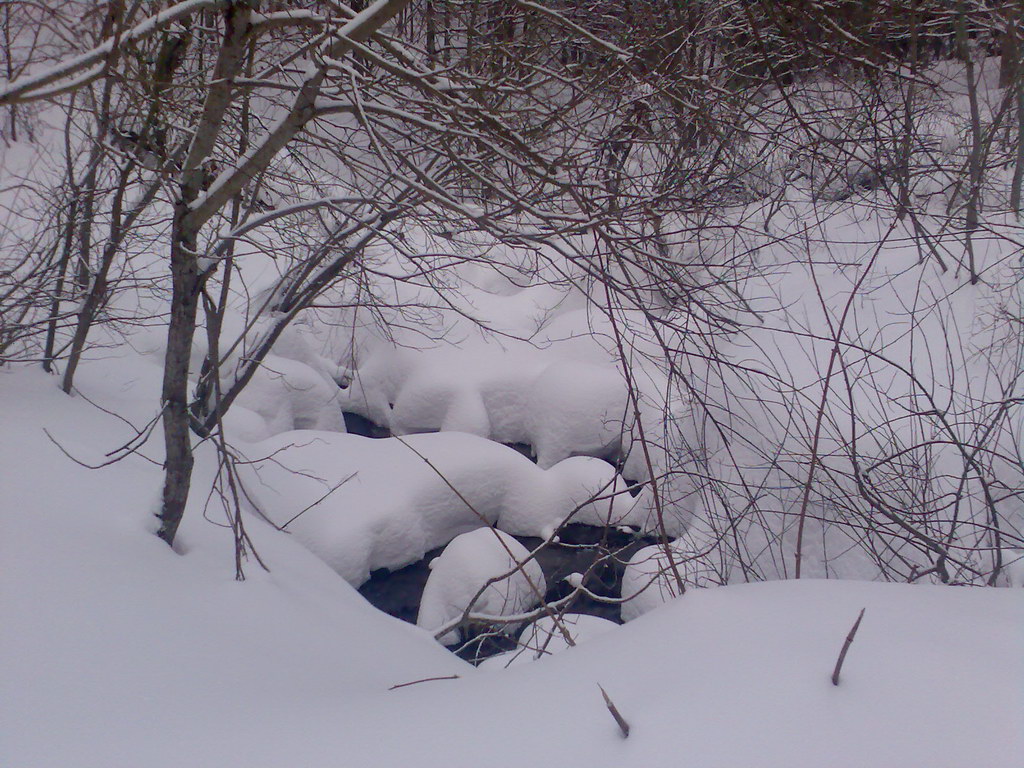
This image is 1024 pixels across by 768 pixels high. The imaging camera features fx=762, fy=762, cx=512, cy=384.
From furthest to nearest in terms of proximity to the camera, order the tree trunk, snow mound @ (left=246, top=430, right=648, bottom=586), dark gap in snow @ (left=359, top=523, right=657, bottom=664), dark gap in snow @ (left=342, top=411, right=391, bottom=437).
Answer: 1. dark gap in snow @ (left=342, top=411, right=391, bottom=437)
2. dark gap in snow @ (left=359, top=523, right=657, bottom=664)
3. snow mound @ (left=246, top=430, right=648, bottom=586)
4. the tree trunk

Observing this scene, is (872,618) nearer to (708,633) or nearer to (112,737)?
(708,633)

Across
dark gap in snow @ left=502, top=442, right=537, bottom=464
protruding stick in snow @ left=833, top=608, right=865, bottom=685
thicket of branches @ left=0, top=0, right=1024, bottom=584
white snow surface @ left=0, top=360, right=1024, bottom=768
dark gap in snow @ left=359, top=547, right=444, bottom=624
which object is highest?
thicket of branches @ left=0, top=0, right=1024, bottom=584

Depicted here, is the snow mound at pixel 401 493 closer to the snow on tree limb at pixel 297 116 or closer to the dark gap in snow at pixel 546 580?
the dark gap in snow at pixel 546 580

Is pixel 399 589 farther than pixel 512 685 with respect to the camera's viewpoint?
Yes

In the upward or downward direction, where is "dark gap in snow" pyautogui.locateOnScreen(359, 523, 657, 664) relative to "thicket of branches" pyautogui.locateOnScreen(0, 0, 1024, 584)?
downward

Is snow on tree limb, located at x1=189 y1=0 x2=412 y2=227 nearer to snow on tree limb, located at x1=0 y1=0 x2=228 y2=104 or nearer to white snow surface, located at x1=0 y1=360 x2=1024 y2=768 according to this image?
snow on tree limb, located at x1=0 y1=0 x2=228 y2=104

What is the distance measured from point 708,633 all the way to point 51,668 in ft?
6.12

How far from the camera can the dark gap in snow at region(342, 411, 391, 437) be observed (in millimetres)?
11008

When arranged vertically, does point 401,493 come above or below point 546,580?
above

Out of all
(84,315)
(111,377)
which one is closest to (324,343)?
(111,377)

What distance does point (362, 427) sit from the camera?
11172 mm

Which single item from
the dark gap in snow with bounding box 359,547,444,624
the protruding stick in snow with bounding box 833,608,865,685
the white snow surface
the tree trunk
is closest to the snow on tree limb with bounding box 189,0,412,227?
the tree trunk

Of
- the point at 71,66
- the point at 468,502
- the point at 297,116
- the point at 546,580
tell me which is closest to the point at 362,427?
the point at 546,580

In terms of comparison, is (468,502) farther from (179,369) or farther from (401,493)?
(401,493)
